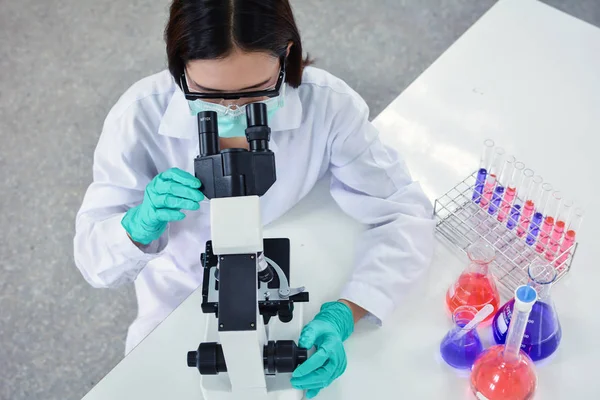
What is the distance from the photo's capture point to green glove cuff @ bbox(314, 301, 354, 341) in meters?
1.37

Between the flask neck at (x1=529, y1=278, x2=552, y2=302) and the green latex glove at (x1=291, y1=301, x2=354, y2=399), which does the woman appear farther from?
the flask neck at (x1=529, y1=278, x2=552, y2=302)

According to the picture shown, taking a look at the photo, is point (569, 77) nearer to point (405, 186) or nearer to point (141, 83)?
point (405, 186)

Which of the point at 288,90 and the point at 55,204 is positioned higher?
the point at 288,90

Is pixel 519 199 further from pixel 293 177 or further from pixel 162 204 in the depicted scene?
pixel 162 204

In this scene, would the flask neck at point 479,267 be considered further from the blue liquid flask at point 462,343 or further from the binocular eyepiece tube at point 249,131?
the binocular eyepiece tube at point 249,131

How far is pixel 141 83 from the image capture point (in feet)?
5.15

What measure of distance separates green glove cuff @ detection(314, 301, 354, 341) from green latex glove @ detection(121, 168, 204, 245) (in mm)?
346

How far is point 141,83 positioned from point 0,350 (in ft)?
4.58

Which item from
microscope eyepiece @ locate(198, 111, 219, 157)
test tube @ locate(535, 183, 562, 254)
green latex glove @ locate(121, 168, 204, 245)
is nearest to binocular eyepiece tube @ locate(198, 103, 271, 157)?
microscope eyepiece @ locate(198, 111, 219, 157)

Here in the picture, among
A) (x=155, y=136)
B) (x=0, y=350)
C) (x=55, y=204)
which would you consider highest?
(x=155, y=136)

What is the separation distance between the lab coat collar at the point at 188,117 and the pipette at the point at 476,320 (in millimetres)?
588

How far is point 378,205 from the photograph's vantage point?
1.58 metres

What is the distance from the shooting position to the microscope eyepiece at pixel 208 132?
1113 mm

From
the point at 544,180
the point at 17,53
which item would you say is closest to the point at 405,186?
the point at 544,180
